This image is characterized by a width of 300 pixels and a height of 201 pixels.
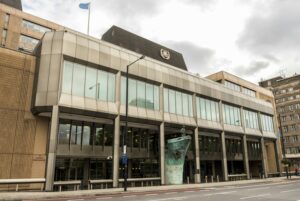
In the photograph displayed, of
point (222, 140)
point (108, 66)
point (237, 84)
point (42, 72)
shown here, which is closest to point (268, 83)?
point (237, 84)

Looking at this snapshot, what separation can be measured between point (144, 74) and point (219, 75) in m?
28.3

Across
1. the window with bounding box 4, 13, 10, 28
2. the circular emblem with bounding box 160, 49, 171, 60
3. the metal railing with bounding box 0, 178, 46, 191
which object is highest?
the window with bounding box 4, 13, 10, 28

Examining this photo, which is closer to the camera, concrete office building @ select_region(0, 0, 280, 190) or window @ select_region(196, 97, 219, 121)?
concrete office building @ select_region(0, 0, 280, 190)

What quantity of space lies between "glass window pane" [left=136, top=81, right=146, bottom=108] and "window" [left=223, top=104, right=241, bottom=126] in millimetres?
17919

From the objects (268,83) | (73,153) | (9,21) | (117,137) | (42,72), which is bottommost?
(73,153)

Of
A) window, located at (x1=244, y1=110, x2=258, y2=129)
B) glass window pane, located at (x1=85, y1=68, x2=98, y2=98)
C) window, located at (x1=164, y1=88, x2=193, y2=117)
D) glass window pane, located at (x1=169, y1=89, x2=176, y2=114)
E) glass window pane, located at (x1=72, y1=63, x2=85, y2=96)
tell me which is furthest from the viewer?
window, located at (x1=244, y1=110, x2=258, y2=129)

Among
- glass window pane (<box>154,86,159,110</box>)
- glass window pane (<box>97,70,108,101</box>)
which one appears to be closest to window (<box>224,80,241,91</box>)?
glass window pane (<box>154,86,159,110</box>)

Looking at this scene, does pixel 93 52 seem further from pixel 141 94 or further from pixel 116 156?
pixel 116 156

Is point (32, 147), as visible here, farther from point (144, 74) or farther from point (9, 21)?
point (9, 21)

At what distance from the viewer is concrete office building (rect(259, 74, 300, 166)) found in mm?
78062

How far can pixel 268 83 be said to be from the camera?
321 ft

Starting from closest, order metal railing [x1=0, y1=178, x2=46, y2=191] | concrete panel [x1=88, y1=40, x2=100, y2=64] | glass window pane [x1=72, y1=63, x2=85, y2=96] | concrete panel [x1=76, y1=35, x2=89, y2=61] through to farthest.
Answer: metal railing [x1=0, y1=178, x2=46, y2=191] → glass window pane [x1=72, y1=63, x2=85, y2=96] → concrete panel [x1=76, y1=35, x2=89, y2=61] → concrete panel [x1=88, y1=40, x2=100, y2=64]

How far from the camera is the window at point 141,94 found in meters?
30.3

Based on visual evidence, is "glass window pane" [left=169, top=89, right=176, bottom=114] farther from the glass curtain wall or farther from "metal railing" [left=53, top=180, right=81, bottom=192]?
"metal railing" [left=53, top=180, right=81, bottom=192]
